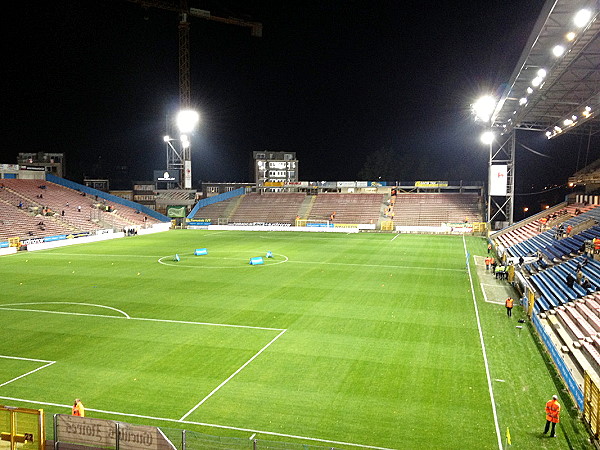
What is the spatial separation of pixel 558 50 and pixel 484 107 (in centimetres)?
2199

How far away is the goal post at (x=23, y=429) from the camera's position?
7.82 metres

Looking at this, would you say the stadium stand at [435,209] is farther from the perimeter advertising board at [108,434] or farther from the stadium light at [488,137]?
the perimeter advertising board at [108,434]

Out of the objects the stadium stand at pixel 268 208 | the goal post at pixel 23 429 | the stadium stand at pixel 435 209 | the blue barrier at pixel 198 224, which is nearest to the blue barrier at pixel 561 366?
the goal post at pixel 23 429

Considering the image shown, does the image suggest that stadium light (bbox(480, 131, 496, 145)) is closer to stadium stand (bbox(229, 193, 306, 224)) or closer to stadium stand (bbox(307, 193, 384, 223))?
stadium stand (bbox(307, 193, 384, 223))

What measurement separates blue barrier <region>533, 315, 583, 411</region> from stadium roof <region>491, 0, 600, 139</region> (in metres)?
10.8

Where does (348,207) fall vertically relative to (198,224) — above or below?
above

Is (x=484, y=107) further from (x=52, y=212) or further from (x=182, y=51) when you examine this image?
(x=182, y=51)

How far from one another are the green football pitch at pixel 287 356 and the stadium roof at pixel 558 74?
1138 centimetres

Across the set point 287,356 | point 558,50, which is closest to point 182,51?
point 558,50

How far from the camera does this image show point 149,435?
301 inches

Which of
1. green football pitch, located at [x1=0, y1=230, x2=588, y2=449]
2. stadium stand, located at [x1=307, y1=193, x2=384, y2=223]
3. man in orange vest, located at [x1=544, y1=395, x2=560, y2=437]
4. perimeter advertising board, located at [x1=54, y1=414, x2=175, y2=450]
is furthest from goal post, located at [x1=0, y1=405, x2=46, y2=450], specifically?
stadium stand, located at [x1=307, y1=193, x2=384, y2=223]

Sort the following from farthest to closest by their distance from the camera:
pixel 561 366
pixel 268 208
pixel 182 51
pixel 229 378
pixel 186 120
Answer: pixel 182 51
pixel 186 120
pixel 268 208
pixel 561 366
pixel 229 378

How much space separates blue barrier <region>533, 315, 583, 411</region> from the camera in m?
11.2

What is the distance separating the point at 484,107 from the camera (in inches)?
1635
